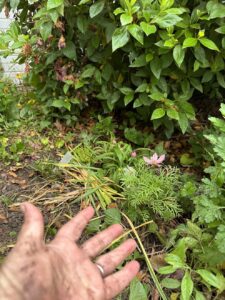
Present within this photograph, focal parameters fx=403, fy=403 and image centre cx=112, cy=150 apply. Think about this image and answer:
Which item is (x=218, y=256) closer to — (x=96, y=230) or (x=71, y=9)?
(x=96, y=230)

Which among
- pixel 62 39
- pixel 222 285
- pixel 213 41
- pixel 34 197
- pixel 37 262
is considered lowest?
pixel 222 285

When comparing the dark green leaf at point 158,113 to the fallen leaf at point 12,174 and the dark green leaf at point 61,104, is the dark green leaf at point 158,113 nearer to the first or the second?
the dark green leaf at point 61,104

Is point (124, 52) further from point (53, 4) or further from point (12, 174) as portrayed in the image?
point (12, 174)

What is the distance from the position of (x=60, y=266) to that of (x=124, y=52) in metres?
1.83

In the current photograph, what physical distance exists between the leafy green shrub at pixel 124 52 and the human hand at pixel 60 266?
1.11 meters

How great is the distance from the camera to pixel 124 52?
298cm

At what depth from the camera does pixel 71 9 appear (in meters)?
2.70

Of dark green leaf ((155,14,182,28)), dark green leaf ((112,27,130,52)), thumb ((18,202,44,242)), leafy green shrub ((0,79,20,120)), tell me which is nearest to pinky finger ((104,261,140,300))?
thumb ((18,202,44,242))

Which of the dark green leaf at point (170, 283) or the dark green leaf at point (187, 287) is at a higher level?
the dark green leaf at point (187, 287)

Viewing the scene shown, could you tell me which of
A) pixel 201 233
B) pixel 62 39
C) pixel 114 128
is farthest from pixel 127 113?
pixel 201 233

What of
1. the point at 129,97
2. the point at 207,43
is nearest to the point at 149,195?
the point at 129,97

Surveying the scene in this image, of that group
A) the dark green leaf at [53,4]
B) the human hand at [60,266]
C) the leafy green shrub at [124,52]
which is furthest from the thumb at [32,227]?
the dark green leaf at [53,4]

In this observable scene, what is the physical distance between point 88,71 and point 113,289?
171 cm

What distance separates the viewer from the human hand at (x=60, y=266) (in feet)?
4.62
